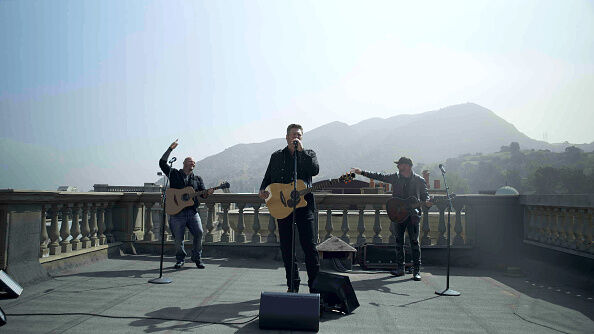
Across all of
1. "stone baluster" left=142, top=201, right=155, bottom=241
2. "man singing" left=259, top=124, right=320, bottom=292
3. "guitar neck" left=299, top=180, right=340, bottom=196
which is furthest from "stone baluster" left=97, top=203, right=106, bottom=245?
"guitar neck" left=299, top=180, right=340, bottom=196

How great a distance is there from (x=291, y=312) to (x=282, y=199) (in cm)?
162

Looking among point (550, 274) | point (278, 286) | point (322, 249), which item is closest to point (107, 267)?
point (278, 286)

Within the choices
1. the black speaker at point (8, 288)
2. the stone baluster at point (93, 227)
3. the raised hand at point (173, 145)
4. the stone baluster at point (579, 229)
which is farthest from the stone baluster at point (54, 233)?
the stone baluster at point (579, 229)

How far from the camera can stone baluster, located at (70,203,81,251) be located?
7.87 meters

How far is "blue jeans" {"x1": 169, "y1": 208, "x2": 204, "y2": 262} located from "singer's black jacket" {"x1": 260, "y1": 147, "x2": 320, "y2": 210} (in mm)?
2949

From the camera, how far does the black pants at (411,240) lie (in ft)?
23.8

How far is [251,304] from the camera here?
17.6 ft

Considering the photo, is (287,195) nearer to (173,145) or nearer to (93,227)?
(173,145)

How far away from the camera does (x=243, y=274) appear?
738 centimetres

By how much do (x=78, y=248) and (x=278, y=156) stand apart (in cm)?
492

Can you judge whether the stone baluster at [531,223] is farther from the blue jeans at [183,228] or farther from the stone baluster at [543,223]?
the blue jeans at [183,228]

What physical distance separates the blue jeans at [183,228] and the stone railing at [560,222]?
640cm

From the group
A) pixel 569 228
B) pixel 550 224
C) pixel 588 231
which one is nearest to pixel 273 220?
pixel 550 224

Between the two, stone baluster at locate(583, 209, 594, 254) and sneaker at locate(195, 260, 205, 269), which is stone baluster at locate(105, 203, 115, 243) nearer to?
sneaker at locate(195, 260, 205, 269)
